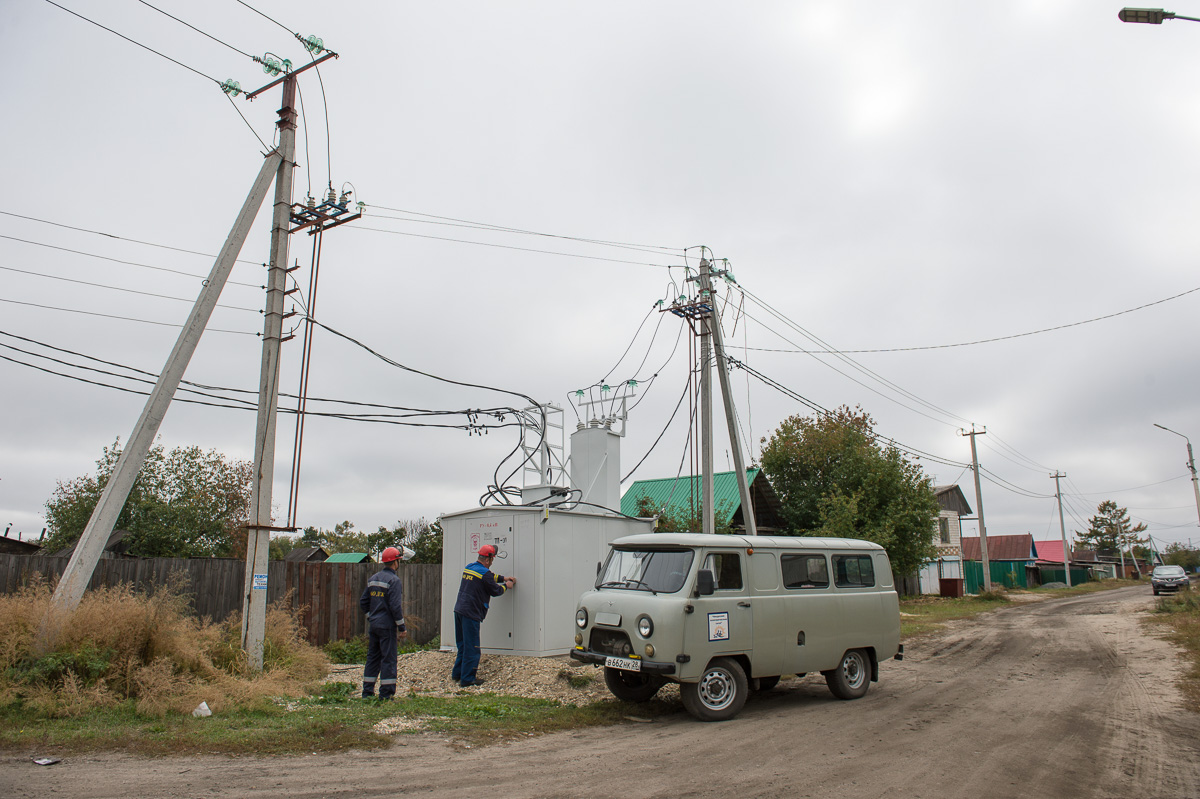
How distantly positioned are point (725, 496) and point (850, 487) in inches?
226

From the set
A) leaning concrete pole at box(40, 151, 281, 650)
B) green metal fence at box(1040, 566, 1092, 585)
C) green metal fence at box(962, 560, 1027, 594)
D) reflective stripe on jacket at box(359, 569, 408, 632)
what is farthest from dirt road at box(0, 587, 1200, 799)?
green metal fence at box(1040, 566, 1092, 585)

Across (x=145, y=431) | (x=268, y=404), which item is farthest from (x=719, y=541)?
(x=145, y=431)

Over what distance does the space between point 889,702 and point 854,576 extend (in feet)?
5.35

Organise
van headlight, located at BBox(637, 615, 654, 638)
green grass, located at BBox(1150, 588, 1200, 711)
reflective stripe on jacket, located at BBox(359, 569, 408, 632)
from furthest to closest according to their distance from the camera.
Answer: green grass, located at BBox(1150, 588, 1200, 711)
reflective stripe on jacket, located at BBox(359, 569, 408, 632)
van headlight, located at BBox(637, 615, 654, 638)

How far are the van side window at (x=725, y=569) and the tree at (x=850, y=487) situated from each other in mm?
18571

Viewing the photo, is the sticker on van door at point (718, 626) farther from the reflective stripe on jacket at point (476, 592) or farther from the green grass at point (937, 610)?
the green grass at point (937, 610)

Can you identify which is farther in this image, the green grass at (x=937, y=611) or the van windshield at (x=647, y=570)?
the green grass at (x=937, y=611)

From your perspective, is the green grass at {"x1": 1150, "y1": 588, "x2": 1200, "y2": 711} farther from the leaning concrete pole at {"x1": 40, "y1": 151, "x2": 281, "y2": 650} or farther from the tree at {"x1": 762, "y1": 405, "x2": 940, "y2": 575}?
the leaning concrete pole at {"x1": 40, "y1": 151, "x2": 281, "y2": 650}

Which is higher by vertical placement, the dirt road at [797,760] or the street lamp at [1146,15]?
the street lamp at [1146,15]

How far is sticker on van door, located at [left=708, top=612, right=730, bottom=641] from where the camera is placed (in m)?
8.27

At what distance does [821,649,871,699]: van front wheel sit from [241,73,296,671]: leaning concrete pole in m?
7.68

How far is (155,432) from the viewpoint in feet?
31.4

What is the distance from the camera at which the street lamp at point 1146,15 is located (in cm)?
834

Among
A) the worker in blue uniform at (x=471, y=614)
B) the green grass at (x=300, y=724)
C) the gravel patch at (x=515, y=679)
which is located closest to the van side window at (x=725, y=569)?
the green grass at (x=300, y=724)
